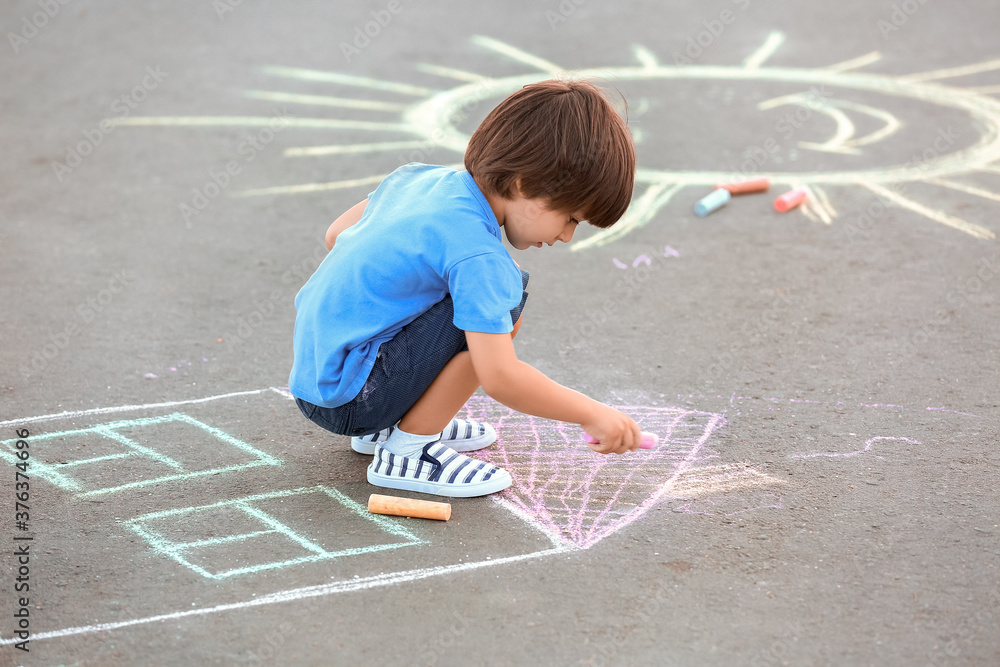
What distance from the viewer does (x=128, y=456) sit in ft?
6.82

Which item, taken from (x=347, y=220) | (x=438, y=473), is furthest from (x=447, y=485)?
(x=347, y=220)

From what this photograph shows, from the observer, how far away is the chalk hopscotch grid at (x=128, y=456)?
6.49ft

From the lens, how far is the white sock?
6.51ft

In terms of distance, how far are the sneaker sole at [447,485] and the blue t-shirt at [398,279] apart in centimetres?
22

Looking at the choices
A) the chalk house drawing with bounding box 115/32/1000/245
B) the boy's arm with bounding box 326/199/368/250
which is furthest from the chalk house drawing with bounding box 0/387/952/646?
the chalk house drawing with bounding box 115/32/1000/245

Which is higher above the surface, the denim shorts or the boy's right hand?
the denim shorts

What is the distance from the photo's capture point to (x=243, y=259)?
3.10m

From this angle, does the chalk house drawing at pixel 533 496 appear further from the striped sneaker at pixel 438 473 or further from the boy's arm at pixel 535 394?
the boy's arm at pixel 535 394

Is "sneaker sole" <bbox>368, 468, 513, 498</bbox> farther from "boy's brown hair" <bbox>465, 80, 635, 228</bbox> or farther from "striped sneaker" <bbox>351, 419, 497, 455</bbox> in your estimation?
"boy's brown hair" <bbox>465, 80, 635, 228</bbox>

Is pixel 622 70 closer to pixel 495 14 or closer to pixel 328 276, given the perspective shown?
pixel 495 14

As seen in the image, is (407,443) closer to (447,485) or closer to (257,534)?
(447,485)

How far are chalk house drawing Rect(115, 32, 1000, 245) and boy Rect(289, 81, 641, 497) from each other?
1.46m

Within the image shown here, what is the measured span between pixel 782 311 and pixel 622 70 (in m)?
2.68

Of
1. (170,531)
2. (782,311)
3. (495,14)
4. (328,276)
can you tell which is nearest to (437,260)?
(328,276)
